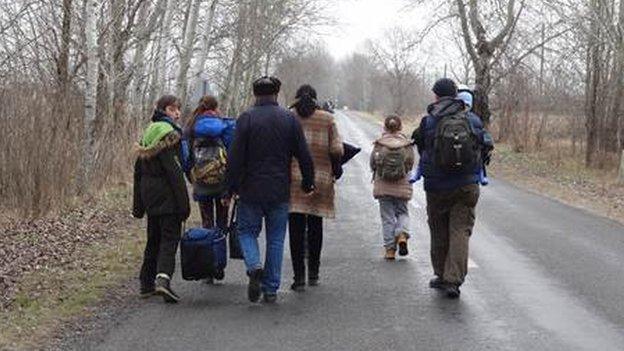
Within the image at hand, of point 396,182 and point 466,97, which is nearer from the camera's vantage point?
point 466,97

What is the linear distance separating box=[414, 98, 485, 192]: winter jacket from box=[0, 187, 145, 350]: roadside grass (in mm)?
3097

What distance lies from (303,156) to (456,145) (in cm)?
133

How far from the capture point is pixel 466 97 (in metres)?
8.37

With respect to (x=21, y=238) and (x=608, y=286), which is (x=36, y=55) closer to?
(x=21, y=238)

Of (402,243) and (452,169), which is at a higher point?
(452,169)

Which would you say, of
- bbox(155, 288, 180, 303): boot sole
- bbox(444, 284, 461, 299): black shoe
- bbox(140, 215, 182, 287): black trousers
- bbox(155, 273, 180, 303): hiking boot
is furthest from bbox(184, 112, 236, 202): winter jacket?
bbox(444, 284, 461, 299): black shoe

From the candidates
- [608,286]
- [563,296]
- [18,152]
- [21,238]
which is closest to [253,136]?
[563,296]

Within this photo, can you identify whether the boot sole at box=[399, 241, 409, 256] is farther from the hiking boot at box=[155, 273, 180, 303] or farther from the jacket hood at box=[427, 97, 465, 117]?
the hiking boot at box=[155, 273, 180, 303]

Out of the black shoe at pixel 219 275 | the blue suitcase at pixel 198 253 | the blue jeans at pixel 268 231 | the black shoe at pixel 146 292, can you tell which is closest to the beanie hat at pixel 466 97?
the blue jeans at pixel 268 231

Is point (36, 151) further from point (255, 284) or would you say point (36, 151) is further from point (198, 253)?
point (255, 284)

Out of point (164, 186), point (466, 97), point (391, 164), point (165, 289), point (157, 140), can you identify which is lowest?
point (165, 289)

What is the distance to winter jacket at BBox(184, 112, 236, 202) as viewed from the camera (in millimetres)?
8617

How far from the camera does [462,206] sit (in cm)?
810

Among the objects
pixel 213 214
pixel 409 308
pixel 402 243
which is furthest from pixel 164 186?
pixel 402 243
